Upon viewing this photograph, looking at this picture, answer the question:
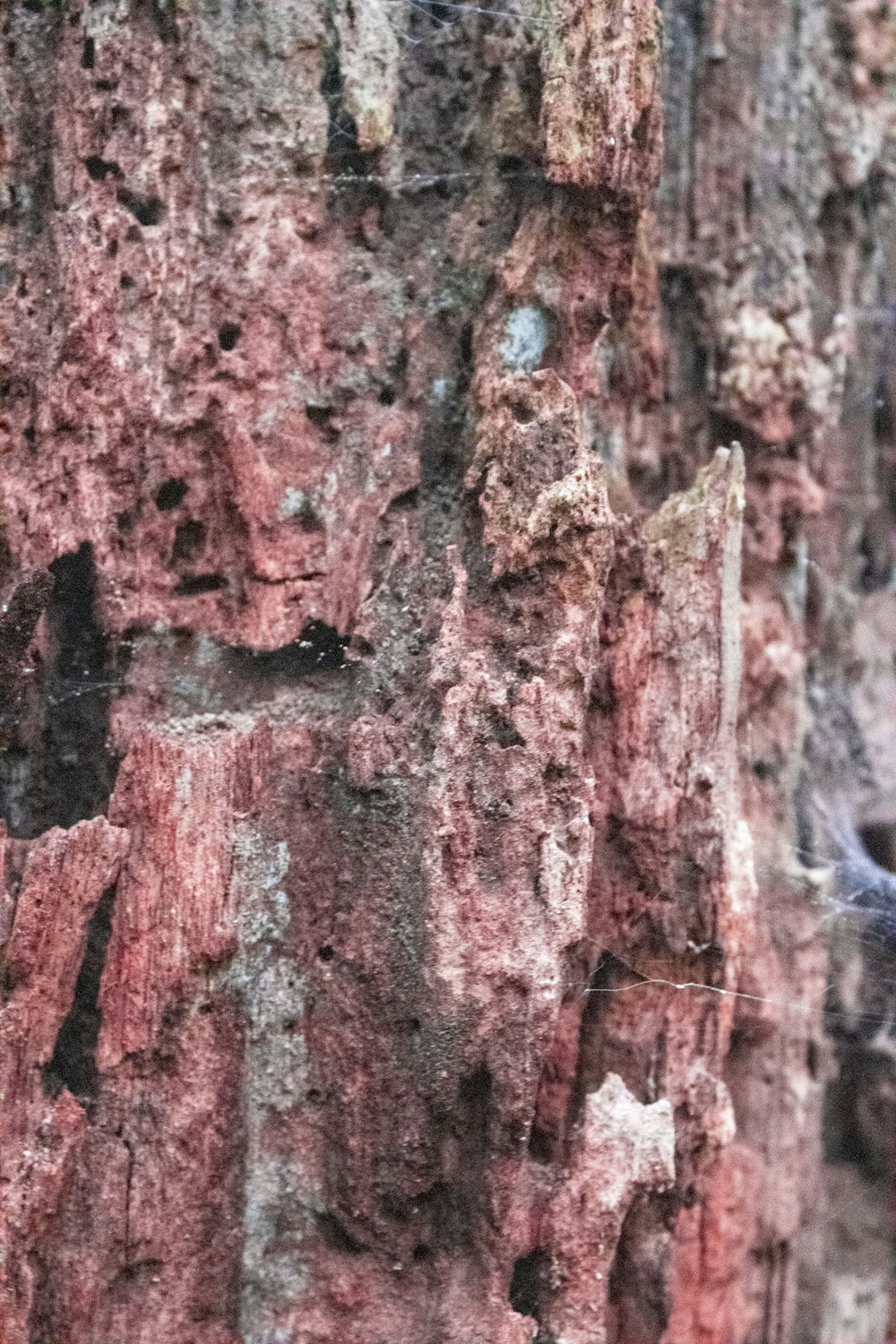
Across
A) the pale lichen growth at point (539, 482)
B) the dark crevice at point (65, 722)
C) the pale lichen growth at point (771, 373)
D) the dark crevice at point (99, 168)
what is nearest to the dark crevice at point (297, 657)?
the dark crevice at point (65, 722)

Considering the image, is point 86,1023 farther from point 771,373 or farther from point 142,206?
point 771,373

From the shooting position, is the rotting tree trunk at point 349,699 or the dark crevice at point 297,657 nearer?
the rotting tree trunk at point 349,699

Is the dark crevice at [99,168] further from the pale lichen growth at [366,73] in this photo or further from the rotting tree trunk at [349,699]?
the pale lichen growth at [366,73]

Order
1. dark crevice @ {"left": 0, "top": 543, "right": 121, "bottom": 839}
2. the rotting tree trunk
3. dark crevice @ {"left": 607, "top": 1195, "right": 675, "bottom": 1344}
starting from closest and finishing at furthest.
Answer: the rotting tree trunk < dark crevice @ {"left": 0, "top": 543, "right": 121, "bottom": 839} < dark crevice @ {"left": 607, "top": 1195, "right": 675, "bottom": 1344}

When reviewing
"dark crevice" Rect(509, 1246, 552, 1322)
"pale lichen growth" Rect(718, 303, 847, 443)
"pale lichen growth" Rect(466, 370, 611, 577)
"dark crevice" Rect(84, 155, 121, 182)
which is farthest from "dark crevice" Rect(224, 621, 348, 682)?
"pale lichen growth" Rect(718, 303, 847, 443)

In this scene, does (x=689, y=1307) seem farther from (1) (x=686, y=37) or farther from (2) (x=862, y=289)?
(1) (x=686, y=37)

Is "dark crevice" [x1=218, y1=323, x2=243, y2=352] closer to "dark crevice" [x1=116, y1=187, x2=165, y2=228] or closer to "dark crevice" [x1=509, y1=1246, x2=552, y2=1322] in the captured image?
"dark crevice" [x1=116, y1=187, x2=165, y2=228]

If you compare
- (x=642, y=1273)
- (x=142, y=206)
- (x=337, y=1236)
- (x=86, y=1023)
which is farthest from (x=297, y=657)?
(x=642, y=1273)

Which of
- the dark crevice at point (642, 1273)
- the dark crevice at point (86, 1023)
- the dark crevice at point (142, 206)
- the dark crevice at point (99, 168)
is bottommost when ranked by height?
the dark crevice at point (642, 1273)
